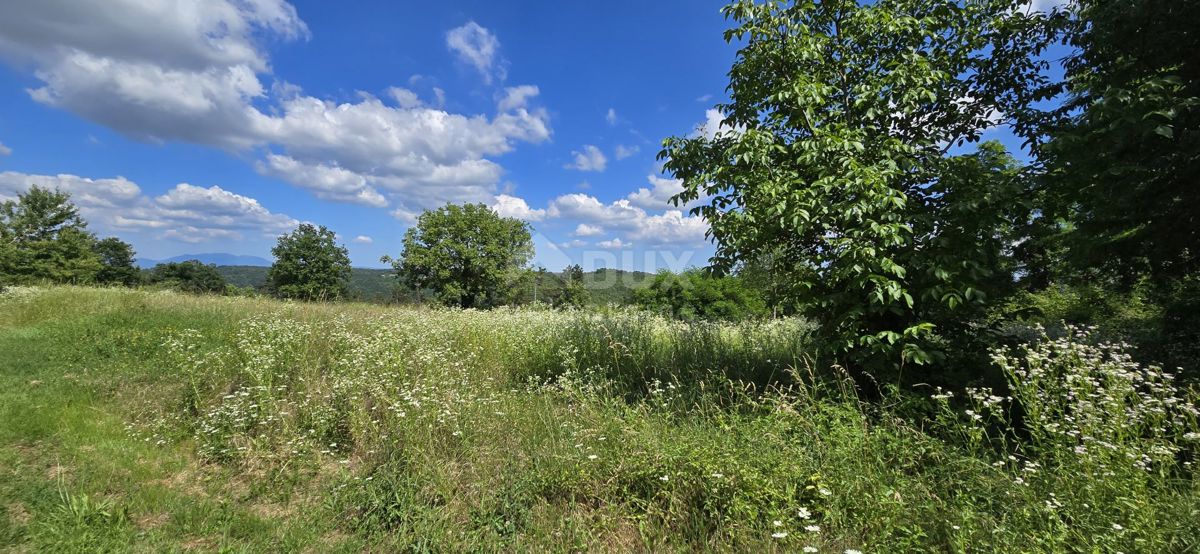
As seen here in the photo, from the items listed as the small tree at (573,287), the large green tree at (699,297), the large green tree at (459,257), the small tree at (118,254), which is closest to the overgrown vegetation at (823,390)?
the large green tree at (699,297)

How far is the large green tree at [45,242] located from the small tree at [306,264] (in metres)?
17.1

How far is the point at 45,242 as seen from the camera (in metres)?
39.9

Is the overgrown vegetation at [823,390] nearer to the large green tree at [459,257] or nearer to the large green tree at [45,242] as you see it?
the large green tree at [459,257]

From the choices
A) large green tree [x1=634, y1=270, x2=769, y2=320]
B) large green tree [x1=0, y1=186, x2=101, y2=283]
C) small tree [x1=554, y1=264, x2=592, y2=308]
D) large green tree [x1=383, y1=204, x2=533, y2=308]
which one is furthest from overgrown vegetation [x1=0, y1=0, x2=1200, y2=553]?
small tree [x1=554, y1=264, x2=592, y2=308]

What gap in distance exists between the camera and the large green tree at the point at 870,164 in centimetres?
422

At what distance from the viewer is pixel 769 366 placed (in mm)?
6055

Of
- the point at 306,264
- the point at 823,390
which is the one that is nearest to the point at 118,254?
the point at 306,264

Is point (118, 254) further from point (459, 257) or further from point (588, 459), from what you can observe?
point (588, 459)

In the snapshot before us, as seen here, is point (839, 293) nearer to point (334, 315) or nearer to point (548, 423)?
point (548, 423)

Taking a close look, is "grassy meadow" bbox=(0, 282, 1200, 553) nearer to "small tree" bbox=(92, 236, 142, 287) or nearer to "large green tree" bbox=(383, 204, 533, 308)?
"large green tree" bbox=(383, 204, 533, 308)

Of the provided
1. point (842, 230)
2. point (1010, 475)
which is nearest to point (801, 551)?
point (1010, 475)

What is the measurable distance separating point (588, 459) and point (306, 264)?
70.8m

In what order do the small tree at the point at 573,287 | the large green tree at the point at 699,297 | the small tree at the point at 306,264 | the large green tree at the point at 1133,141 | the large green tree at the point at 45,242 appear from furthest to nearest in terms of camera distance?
the small tree at the point at 573,287 < the small tree at the point at 306,264 < the large green tree at the point at 45,242 < the large green tree at the point at 699,297 < the large green tree at the point at 1133,141

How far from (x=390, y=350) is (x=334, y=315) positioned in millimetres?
3956
